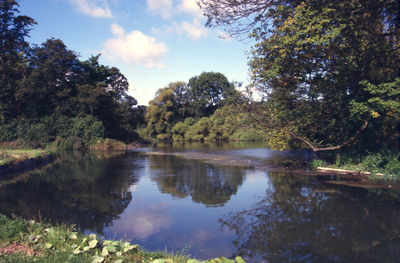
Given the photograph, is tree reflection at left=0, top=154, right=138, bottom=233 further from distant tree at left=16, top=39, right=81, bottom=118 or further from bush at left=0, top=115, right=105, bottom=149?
distant tree at left=16, top=39, right=81, bottom=118

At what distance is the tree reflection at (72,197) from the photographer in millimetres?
8258

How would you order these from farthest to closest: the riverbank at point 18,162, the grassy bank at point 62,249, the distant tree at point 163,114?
1. the distant tree at point 163,114
2. the riverbank at point 18,162
3. the grassy bank at point 62,249

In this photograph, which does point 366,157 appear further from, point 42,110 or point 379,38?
point 42,110

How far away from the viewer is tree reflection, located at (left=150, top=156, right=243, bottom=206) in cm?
1048

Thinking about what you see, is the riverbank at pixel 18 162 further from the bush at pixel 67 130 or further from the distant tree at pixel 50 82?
the distant tree at pixel 50 82

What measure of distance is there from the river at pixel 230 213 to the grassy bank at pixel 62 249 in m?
0.95

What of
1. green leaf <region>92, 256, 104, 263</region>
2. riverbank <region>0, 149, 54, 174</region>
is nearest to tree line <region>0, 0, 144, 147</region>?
riverbank <region>0, 149, 54, 174</region>

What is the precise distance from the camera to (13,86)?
3528 cm

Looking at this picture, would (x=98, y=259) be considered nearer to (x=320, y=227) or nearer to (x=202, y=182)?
(x=320, y=227)

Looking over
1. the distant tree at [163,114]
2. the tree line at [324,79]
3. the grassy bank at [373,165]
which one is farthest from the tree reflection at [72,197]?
the distant tree at [163,114]

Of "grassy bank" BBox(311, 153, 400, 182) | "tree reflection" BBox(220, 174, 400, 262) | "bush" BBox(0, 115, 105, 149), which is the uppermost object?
"bush" BBox(0, 115, 105, 149)

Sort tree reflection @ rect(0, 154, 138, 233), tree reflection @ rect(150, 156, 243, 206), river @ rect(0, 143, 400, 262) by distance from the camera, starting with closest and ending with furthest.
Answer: river @ rect(0, 143, 400, 262) → tree reflection @ rect(0, 154, 138, 233) → tree reflection @ rect(150, 156, 243, 206)

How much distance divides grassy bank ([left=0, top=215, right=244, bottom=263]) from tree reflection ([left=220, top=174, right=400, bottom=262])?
1896 millimetres

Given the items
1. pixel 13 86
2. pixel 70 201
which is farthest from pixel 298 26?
pixel 13 86
